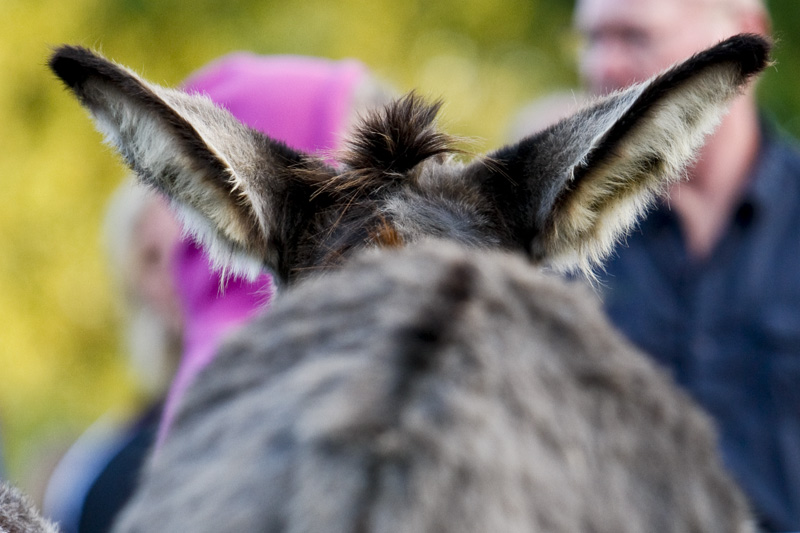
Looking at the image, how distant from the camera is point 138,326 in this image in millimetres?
5895

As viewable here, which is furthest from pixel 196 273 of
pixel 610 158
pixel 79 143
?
pixel 79 143

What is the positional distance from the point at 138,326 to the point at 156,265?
52 centimetres

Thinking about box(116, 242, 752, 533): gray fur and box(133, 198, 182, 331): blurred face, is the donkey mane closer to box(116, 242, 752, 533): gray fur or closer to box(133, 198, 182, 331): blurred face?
box(116, 242, 752, 533): gray fur

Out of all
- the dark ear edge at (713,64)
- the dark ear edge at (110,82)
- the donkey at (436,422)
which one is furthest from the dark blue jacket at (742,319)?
the donkey at (436,422)

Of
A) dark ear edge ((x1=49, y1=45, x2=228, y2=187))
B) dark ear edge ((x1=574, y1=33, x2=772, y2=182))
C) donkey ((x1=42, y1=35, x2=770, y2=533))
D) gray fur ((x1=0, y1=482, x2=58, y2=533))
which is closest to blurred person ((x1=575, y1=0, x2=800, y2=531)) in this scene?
dark ear edge ((x1=574, y1=33, x2=772, y2=182))

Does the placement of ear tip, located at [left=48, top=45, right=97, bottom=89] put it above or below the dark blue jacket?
above

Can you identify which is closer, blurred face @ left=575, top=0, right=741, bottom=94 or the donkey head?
the donkey head

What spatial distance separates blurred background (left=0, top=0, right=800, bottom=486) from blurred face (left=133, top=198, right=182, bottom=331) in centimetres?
514

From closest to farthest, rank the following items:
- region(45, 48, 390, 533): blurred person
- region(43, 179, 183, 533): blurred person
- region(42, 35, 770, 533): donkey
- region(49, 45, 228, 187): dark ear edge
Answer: region(42, 35, 770, 533): donkey → region(49, 45, 228, 187): dark ear edge → region(45, 48, 390, 533): blurred person → region(43, 179, 183, 533): blurred person

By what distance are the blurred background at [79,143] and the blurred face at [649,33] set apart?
187 inches

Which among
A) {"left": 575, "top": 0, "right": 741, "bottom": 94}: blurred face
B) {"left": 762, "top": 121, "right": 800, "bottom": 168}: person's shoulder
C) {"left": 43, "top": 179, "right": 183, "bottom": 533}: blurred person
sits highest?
{"left": 575, "top": 0, "right": 741, "bottom": 94}: blurred face

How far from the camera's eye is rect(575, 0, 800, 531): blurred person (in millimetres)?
4883

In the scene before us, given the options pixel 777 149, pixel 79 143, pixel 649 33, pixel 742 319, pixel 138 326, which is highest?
pixel 649 33

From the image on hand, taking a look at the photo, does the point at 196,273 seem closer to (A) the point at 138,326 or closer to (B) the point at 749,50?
(A) the point at 138,326
